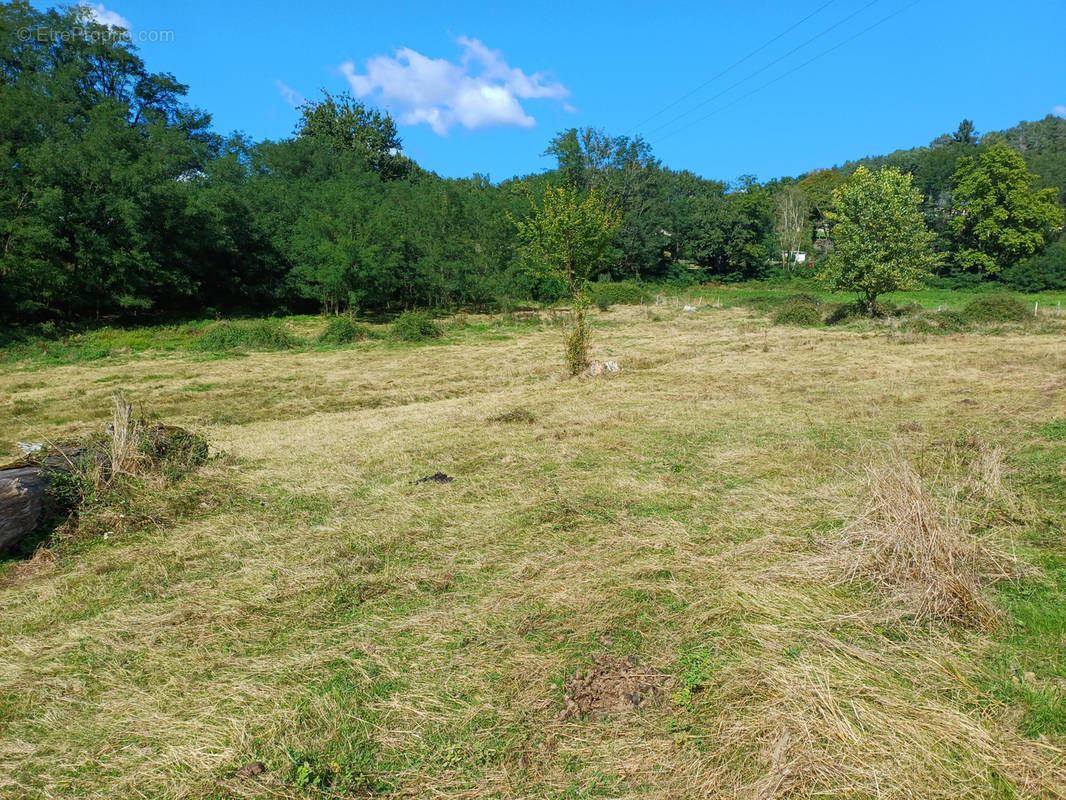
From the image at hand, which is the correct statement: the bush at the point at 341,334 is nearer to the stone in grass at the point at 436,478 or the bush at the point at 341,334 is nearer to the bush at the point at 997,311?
the stone in grass at the point at 436,478

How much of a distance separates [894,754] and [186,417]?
12.0 meters

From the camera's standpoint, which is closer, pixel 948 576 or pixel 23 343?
pixel 948 576

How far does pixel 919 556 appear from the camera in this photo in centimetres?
399


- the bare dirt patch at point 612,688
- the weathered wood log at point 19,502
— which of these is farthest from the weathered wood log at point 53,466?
the bare dirt patch at point 612,688

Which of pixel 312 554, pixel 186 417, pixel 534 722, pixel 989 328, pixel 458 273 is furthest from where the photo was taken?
pixel 458 273

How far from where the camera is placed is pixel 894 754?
2.72 m

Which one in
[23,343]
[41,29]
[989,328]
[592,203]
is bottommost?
[989,328]

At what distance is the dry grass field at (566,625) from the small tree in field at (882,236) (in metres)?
19.2

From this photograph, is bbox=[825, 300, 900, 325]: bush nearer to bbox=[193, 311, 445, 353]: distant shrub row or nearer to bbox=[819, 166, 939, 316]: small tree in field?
bbox=[819, 166, 939, 316]: small tree in field

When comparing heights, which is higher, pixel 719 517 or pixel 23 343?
pixel 23 343

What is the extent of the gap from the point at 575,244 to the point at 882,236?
16.8 meters

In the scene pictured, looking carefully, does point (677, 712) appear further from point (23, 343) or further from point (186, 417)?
point (23, 343)

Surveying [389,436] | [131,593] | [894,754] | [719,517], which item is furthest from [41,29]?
[894,754]

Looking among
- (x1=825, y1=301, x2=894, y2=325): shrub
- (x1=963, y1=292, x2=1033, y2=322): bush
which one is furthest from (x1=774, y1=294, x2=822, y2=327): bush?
(x1=963, y1=292, x2=1033, y2=322): bush
